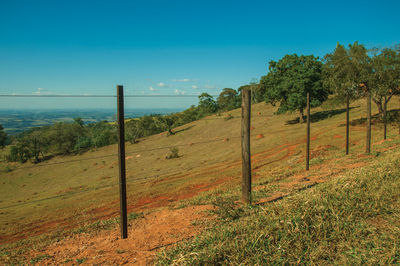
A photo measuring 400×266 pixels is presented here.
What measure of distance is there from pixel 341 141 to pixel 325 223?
20754 millimetres

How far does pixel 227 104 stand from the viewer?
9194cm

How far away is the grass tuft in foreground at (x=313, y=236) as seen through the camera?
3.57m

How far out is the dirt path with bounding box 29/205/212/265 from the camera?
16.5ft

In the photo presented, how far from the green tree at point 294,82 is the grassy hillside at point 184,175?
8.25ft

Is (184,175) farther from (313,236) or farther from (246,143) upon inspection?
(313,236)

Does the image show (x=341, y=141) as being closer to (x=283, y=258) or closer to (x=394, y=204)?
(x=394, y=204)

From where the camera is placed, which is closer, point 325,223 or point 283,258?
point 283,258

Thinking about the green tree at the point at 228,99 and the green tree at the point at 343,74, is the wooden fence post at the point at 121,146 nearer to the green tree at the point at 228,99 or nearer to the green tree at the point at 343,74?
the green tree at the point at 343,74

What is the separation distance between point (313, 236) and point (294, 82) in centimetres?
2934

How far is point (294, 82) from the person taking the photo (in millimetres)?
30625

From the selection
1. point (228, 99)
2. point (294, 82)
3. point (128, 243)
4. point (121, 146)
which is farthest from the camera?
point (228, 99)

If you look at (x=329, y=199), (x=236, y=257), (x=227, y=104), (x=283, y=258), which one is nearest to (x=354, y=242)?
(x=283, y=258)

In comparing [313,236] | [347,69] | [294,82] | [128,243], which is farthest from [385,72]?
[128,243]

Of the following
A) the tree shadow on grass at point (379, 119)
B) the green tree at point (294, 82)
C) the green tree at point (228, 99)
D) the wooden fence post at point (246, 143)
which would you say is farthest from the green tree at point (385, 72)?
the green tree at point (228, 99)
